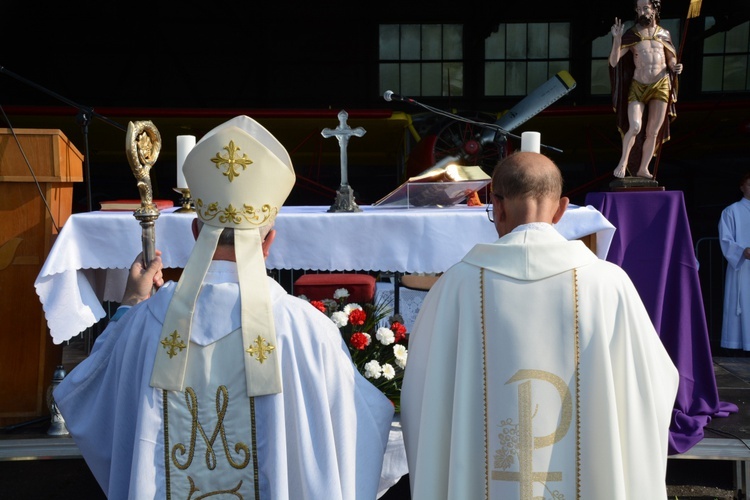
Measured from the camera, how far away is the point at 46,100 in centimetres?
1274

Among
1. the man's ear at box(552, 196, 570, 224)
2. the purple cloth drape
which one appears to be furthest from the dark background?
the man's ear at box(552, 196, 570, 224)

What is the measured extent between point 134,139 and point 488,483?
5.53 feet

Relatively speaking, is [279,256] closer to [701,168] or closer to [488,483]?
[488,483]

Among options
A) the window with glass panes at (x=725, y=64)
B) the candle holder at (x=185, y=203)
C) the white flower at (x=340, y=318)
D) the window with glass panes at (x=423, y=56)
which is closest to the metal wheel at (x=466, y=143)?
the window with glass panes at (x=423, y=56)

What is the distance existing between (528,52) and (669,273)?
31.5 feet

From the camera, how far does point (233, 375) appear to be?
6.20 ft

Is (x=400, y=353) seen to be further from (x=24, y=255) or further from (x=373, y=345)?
(x=24, y=255)

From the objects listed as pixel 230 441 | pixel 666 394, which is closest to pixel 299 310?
pixel 230 441

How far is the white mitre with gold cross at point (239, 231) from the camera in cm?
184

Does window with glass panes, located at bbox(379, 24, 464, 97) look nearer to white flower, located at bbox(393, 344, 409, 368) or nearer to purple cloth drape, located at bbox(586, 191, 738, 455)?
purple cloth drape, located at bbox(586, 191, 738, 455)

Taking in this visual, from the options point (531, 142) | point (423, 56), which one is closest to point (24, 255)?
point (531, 142)

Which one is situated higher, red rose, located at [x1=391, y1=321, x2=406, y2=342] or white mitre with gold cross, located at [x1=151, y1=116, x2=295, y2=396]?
white mitre with gold cross, located at [x1=151, y1=116, x2=295, y2=396]

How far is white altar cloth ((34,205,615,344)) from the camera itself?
10.7 ft

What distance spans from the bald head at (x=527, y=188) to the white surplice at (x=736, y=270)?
15.7 feet
